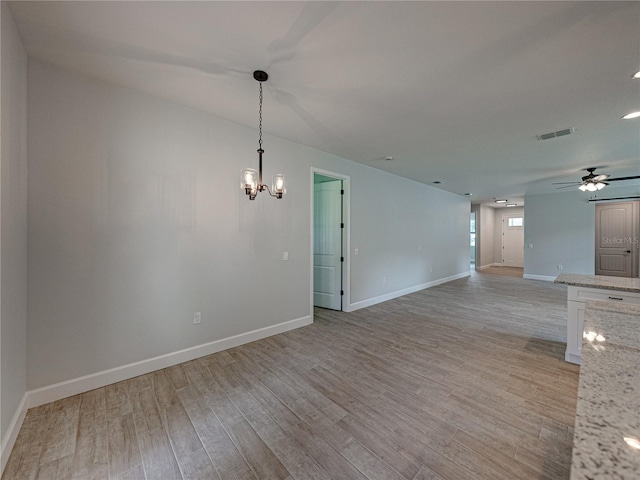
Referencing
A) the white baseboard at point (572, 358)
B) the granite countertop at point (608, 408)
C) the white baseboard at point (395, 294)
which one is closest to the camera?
the granite countertop at point (608, 408)

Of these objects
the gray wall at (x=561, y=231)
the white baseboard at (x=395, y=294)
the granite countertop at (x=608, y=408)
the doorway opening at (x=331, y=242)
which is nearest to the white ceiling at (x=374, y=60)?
the doorway opening at (x=331, y=242)

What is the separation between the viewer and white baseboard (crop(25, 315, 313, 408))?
2189mm

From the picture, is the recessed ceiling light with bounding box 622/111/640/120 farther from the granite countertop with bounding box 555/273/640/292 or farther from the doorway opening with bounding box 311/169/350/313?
the doorway opening with bounding box 311/169/350/313

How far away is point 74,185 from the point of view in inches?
90.5

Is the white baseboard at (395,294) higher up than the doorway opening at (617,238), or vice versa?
the doorway opening at (617,238)

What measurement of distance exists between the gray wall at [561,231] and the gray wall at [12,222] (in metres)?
11.0

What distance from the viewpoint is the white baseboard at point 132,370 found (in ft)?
7.18

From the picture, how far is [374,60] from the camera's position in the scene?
209 centimetres

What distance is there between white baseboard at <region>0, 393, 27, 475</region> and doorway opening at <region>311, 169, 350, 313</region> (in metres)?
3.46

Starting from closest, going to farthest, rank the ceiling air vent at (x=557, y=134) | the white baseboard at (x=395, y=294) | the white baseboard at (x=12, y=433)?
the white baseboard at (x=12, y=433), the ceiling air vent at (x=557, y=134), the white baseboard at (x=395, y=294)

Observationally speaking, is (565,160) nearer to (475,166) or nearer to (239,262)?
(475,166)

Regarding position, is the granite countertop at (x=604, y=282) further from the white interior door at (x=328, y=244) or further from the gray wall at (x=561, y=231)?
the gray wall at (x=561, y=231)

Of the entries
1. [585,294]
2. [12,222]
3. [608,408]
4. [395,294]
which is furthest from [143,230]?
[395,294]

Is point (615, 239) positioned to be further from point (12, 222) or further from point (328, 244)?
point (12, 222)
